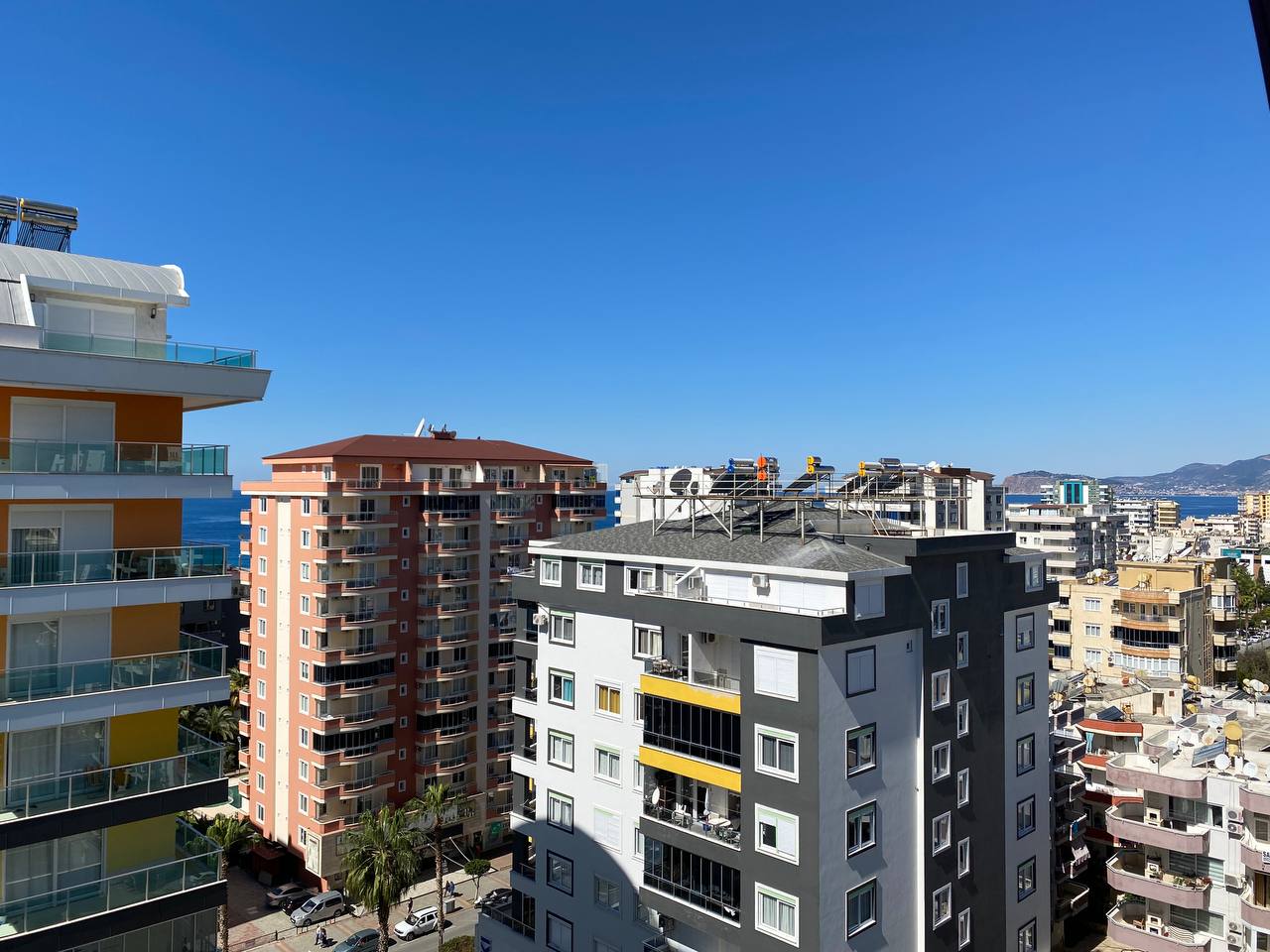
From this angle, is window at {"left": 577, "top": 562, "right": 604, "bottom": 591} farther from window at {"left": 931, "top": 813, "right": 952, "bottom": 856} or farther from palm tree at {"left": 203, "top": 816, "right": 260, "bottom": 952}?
palm tree at {"left": 203, "top": 816, "right": 260, "bottom": 952}

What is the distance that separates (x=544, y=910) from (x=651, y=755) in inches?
355

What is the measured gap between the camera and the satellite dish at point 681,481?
33969 mm

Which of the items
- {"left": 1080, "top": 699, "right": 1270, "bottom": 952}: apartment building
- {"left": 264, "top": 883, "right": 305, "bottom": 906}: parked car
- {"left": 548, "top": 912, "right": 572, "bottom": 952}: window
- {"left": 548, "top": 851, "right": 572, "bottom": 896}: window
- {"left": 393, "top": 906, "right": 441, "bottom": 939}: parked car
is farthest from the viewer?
{"left": 264, "top": 883, "right": 305, "bottom": 906}: parked car

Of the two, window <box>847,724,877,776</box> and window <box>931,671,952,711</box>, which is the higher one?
window <box>931,671,952,711</box>

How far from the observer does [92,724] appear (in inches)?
666

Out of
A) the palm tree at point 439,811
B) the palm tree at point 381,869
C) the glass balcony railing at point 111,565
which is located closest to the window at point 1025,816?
the palm tree at point 381,869

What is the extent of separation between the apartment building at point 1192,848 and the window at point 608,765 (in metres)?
18.9

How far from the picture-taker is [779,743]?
23.9 metres

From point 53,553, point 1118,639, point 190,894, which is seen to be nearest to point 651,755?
point 190,894

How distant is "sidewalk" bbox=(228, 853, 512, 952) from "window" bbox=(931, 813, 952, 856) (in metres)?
28.4

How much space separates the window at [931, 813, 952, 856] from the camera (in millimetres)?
26719

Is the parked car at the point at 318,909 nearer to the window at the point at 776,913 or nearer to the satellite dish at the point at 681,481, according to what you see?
the window at the point at 776,913

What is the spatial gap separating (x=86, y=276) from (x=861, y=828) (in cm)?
2465

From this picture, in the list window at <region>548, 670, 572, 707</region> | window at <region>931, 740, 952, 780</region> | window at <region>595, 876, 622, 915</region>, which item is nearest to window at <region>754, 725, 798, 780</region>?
window at <region>931, 740, 952, 780</region>
